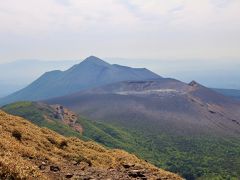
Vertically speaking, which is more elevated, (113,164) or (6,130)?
(6,130)

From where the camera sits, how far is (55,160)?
29141 millimetres

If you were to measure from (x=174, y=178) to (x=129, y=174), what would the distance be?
2887mm

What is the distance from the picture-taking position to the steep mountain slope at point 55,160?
21.4 m

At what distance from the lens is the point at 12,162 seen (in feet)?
68.9

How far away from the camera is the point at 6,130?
34.2m

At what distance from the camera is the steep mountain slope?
21.4 metres

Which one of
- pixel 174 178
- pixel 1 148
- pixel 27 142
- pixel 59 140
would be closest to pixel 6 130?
pixel 27 142

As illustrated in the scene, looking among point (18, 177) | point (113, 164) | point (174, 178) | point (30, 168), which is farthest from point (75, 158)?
point (18, 177)

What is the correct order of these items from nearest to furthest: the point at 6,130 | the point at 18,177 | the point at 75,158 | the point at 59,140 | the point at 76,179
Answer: the point at 18,177 → the point at 76,179 → the point at 75,158 → the point at 6,130 → the point at 59,140

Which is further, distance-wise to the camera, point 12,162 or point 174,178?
point 174,178

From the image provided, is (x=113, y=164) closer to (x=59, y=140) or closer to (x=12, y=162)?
(x=59, y=140)

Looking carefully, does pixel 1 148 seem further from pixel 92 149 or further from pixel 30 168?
pixel 92 149

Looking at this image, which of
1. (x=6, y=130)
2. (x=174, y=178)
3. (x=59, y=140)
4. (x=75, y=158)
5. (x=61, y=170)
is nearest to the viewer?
(x=61, y=170)

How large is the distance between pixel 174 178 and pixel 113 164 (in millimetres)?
7192
